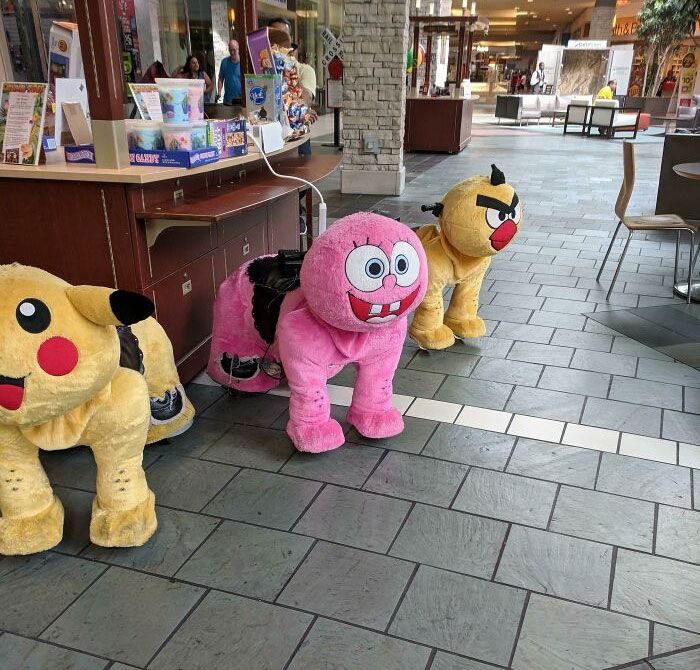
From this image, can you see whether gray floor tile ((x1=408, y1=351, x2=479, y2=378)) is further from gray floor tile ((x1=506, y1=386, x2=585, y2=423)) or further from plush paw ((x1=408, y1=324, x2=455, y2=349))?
gray floor tile ((x1=506, y1=386, x2=585, y2=423))

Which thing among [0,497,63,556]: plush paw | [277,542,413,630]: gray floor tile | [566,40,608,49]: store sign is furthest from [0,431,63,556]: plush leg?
[566,40,608,49]: store sign

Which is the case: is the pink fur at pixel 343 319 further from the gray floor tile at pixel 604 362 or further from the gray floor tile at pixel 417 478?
the gray floor tile at pixel 604 362

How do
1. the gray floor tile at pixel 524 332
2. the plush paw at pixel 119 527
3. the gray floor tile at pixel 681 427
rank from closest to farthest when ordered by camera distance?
the plush paw at pixel 119 527, the gray floor tile at pixel 681 427, the gray floor tile at pixel 524 332

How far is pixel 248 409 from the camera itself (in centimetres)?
314

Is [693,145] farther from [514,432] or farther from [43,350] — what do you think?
[43,350]

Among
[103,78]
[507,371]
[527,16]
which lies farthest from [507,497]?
[527,16]

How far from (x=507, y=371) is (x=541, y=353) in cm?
35

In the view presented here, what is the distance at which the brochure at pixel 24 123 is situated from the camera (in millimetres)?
2779

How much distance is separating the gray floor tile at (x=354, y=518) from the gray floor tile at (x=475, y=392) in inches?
36.7

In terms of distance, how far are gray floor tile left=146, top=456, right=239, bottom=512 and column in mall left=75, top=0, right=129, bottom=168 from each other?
4.16 ft

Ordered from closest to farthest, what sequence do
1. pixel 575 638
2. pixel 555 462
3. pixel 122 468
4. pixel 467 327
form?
pixel 575 638, pixel 122 468, pixel 555 462, pixel 467 327

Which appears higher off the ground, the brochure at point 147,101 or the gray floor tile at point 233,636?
the brochure at point 147,101

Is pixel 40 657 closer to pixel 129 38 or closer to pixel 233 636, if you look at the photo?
pixel 233 636

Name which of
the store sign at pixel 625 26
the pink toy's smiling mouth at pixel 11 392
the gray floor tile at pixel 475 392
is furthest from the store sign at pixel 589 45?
the pink toy's smiling mouth at pixel 11 392
